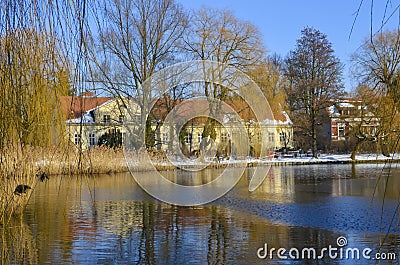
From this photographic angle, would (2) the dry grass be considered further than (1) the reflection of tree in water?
No

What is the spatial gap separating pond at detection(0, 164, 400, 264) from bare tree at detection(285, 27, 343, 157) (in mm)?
24012

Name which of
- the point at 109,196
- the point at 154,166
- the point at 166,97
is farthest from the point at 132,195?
the point at 166,97

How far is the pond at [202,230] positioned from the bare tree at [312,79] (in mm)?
24012

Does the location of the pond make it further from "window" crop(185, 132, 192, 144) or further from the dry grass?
"window" crop(185, 132, 192, 144)

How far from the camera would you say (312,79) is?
3875cm

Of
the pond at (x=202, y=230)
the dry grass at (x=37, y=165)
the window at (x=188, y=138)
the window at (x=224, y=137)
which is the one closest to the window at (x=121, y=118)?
the window at (x=188, y=138)

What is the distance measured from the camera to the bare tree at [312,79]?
125 ft

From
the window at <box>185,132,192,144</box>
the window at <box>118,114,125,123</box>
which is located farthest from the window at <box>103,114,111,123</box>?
the window at <box>185,132,192,144</box>

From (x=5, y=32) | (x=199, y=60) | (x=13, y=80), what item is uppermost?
(x=199, y=60)

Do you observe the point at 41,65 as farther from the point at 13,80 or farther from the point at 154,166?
the point at 154,166

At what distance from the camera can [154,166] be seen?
2689cm

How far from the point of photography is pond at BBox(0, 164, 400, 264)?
22.8 feet

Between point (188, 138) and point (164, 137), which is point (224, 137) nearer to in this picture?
point (164, 137)

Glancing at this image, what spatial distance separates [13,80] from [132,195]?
1288 centimetres
